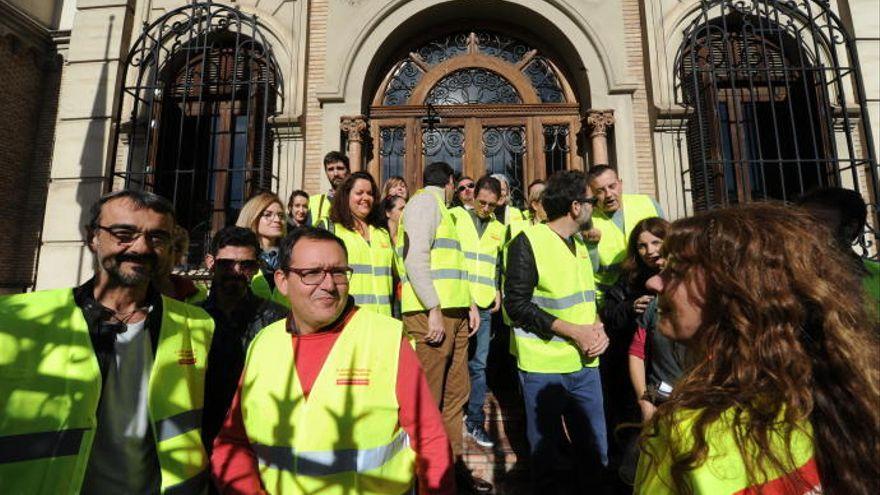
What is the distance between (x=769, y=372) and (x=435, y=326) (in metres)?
2.67

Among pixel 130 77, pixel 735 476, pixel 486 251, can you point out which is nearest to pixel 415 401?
pixel 735 476

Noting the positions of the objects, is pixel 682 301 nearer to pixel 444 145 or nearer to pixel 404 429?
pixel 404 429

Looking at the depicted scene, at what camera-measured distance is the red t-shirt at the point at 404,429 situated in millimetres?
1735

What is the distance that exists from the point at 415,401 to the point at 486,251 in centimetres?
293

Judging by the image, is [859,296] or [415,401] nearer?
[859,296]

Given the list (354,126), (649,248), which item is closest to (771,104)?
(649,248)

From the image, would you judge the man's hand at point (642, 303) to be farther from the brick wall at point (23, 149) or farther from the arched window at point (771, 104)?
the brick wall at point (23, 149)

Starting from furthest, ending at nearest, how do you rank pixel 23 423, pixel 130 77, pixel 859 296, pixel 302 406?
pixel 130 77, pixel 302 406, pixel 23 423, pixel 859 296

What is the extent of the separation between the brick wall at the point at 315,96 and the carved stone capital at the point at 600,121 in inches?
155

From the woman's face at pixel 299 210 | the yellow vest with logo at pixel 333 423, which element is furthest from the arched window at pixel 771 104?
the yellow vest with logo at pixel 333 423

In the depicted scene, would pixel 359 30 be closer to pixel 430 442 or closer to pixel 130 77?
pixel 130 77

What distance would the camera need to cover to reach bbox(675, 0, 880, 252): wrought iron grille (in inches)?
264

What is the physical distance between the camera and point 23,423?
164 cm

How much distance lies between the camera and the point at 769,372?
100 centimetres
